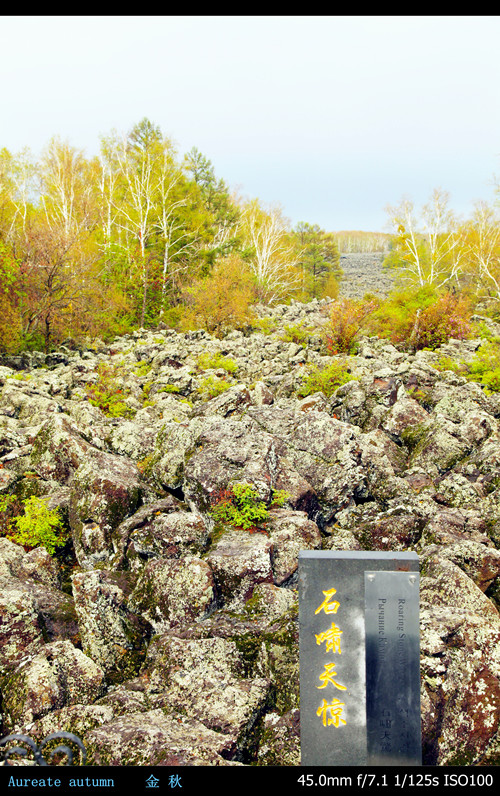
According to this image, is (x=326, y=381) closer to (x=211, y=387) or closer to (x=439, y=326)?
(x=211, y=387)

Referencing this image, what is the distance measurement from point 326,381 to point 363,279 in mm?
76754

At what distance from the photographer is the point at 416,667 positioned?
3455 mm

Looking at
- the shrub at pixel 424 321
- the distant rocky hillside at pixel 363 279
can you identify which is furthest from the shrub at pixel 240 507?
the distant rocky hillside at pixel 363 279

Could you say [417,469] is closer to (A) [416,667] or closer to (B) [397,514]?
(B) [397,514]

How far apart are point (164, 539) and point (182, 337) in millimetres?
17285

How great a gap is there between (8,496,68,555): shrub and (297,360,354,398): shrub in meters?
8.02

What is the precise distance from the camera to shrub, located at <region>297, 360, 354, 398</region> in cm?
1366

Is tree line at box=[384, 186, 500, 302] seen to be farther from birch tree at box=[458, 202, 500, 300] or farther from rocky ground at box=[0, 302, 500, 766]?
rocky ground at box=[0, 302, 500, 766]

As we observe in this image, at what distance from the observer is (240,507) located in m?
6.54

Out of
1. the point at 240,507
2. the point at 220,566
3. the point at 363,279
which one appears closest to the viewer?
the point at 220,566

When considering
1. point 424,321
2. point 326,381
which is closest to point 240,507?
point 326,381

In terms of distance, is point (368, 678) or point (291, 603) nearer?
point (368, 678)

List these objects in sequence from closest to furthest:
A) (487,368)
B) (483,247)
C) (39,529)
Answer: (39,529) → (487,368) → (483,247)
